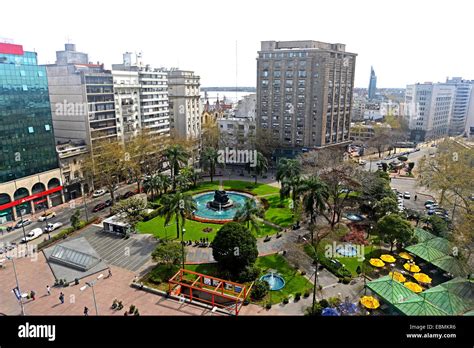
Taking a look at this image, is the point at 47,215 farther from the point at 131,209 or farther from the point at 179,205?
the point at 179,205

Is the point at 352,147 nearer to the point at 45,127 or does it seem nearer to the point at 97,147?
the point at 97,147

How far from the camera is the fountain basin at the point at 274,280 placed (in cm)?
3041

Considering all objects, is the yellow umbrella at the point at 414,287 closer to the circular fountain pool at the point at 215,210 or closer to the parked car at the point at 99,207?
the circular fountain pool at the point at 215,210

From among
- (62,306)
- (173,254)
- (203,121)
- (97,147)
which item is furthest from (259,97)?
(62,306)

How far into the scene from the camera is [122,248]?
3862cm

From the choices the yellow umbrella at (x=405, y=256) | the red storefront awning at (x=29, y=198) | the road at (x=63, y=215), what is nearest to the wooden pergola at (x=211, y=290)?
the yellow umbrella at (x=405, y=256)

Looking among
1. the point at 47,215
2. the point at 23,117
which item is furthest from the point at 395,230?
the point at 23,117

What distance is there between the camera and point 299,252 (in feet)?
117

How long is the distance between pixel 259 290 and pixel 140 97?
5476 cm

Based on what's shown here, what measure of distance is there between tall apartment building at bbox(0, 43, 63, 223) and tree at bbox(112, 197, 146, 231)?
43.1ft

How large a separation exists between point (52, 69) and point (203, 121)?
47.4m

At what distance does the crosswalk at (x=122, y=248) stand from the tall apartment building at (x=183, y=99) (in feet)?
148

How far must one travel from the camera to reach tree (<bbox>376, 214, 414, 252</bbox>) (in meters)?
34.2
